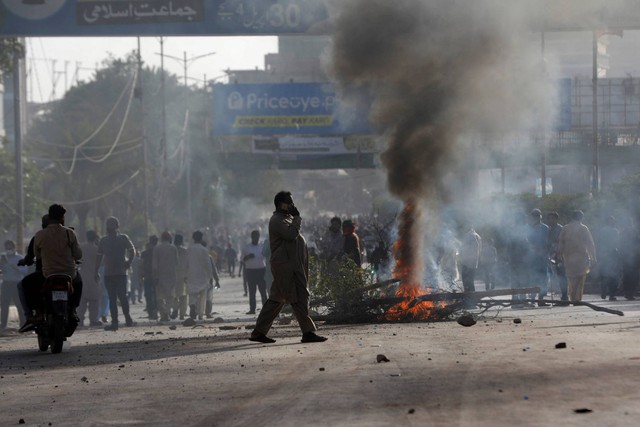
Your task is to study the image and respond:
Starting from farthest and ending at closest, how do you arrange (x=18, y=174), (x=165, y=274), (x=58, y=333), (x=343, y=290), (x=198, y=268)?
(x=18, y=174) → (x=165, y=274) → (x=198, y=268) → (x=343, y=290) → (x=58, y=333)

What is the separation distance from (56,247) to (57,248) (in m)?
0.01

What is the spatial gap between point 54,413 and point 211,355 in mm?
3670

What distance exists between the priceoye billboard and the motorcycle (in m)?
29.3

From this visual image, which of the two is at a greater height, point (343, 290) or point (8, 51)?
point (8, 51)

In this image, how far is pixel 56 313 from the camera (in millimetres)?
12531

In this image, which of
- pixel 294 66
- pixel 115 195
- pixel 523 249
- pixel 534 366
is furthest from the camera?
pixel 294 66

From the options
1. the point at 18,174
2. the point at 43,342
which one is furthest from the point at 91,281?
the point at 18,174

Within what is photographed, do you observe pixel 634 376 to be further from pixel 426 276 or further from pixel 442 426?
pixel 426 276

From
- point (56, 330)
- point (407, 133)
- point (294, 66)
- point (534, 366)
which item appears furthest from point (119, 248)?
point (294, 66)

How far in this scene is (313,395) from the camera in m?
8.00

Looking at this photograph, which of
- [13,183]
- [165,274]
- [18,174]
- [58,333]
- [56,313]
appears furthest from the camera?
[13,183]

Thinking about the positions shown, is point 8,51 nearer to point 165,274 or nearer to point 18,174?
point 18,174

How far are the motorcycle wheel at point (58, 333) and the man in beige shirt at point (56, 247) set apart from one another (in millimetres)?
311

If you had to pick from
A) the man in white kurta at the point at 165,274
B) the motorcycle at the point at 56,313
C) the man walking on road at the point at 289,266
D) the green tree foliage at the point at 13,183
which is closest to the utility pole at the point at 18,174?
the man in white kurta at the point at 165,274
